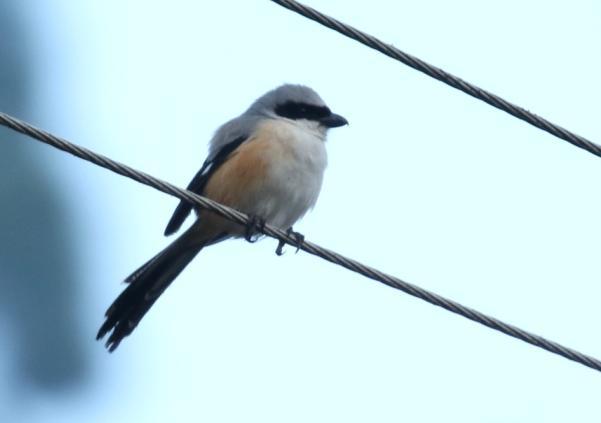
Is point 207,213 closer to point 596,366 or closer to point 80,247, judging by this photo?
point 596,366

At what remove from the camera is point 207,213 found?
7.44 m

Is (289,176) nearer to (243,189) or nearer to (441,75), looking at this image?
(243,189)

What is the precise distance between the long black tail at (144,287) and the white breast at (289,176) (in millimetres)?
553

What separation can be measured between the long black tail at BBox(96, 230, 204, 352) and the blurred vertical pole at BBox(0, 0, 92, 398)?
668 inches

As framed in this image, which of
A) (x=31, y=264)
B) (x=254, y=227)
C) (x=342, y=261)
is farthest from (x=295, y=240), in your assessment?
(x=31, y=264)

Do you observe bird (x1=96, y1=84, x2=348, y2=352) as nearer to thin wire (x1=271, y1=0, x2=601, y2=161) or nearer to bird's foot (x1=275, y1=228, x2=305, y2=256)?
bird's foot (x1=275, y1=228, x2=305, y2=256)

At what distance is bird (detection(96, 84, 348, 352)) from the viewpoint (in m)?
7.26

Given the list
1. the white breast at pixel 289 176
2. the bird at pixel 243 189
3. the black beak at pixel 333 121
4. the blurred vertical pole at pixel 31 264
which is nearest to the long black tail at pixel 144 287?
the bird at pixel 243 189

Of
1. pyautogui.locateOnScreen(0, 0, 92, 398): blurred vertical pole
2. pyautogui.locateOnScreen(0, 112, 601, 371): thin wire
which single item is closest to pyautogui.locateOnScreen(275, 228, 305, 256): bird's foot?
pyautogui.locateOnScreen(0, 112, 601, 371): thin wire

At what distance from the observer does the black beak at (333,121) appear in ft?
25.8

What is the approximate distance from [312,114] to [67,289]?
18.0 meters

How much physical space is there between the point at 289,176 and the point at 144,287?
94cm

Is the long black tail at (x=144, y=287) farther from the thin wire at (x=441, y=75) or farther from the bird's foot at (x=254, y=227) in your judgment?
the thin wire at (x=441, y=75)

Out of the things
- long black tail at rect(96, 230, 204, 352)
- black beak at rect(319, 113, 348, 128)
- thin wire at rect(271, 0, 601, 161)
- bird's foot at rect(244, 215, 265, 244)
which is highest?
thin wire at rect(271, 0, 601, 161)
